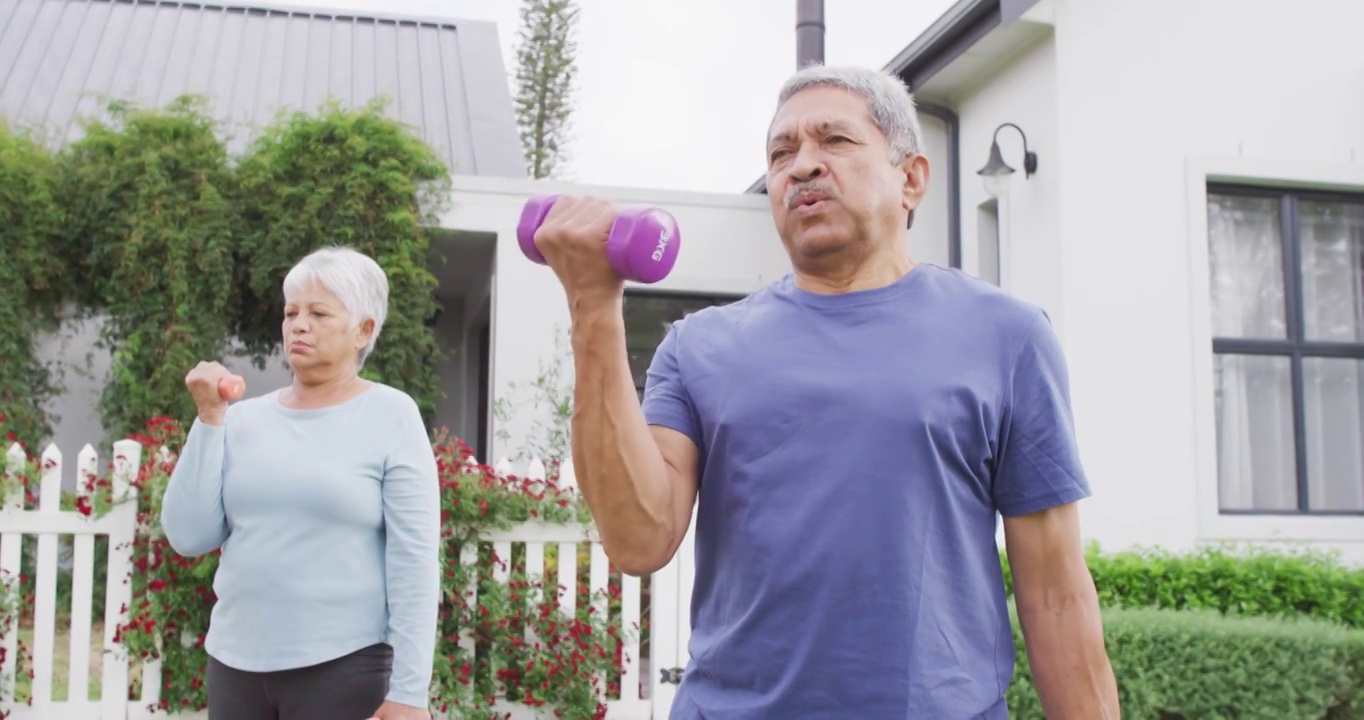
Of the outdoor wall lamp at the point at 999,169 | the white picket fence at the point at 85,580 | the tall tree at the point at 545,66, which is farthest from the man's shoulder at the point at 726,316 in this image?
the tall tree at the point at 545,66

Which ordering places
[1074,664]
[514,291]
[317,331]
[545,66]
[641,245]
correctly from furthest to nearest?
1. [545,66]
2. [514,291]
3. [317,331]
4. [1074,664]
5. [641,245]

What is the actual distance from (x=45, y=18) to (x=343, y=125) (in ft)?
19.3

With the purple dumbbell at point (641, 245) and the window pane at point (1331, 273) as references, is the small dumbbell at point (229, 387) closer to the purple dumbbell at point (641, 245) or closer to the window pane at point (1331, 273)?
the purple dumbbell at point (641, 245)

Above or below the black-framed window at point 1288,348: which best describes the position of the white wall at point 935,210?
above

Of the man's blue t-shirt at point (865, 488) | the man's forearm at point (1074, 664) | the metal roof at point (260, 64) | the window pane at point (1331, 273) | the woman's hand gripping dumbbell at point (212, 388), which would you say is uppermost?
the metal roof at point (260, 64)

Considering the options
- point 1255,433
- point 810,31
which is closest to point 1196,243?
point 1255,433

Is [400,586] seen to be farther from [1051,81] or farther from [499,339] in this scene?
[499,339]

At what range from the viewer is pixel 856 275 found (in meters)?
1.81

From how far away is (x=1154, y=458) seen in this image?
6.13 m

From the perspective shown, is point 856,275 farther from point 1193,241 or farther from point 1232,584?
point 1193,241

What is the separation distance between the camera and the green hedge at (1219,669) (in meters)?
4.40

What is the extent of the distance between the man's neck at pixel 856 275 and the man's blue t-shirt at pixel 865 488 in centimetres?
4

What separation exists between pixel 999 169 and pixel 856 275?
16.3 ft

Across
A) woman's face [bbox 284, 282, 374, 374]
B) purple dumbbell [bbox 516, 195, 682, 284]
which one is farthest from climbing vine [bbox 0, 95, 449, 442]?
purple dumbbell [bbox 516, 195, 682, 284]
